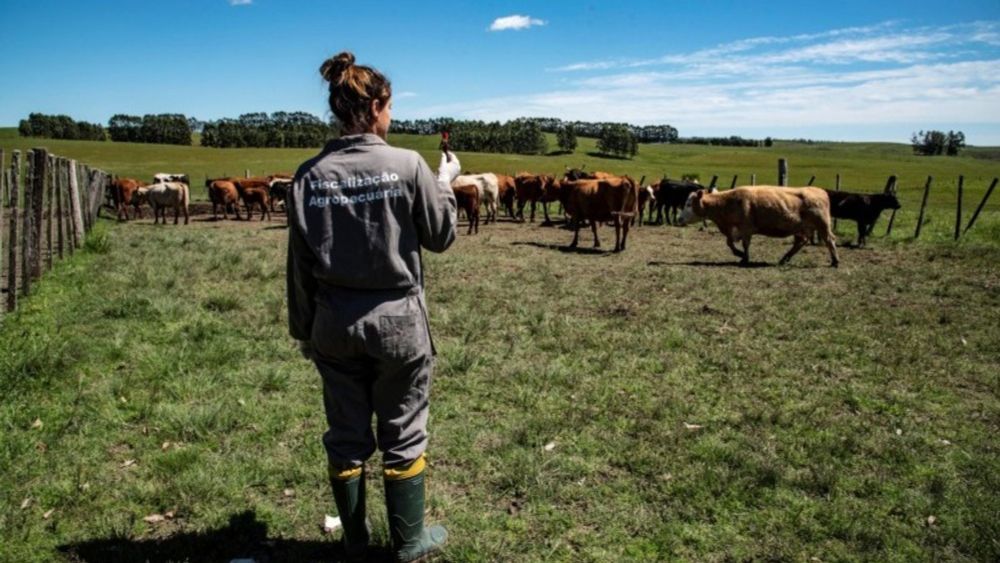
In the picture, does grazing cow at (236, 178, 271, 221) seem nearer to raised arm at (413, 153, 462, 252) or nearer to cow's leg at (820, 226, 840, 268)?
cow's leg at (820, 226, 840, 268)

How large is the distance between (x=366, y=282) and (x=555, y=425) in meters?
2.78

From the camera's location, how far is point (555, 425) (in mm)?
5117

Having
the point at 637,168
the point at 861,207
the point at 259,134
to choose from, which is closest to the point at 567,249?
the point at 861,207

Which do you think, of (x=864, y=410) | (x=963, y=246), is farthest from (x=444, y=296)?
(x=963, y=246)

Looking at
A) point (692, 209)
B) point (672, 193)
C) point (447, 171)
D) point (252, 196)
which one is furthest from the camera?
point (252, 196)

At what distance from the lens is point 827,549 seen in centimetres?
355

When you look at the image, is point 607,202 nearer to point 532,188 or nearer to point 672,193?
point 672,193

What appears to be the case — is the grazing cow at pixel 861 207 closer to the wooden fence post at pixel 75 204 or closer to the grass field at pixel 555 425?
the grass field at pixel 555 425

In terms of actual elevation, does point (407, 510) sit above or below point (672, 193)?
below

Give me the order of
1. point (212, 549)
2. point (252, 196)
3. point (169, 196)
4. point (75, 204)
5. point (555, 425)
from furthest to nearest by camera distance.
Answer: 1. point (252, 196)
2. point (169, 196)
3. point (75, 204)
4. point (555, 425)
5. point (212, 549)

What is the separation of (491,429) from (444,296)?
4.92 metres

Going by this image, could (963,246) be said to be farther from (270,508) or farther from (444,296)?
(270,508)

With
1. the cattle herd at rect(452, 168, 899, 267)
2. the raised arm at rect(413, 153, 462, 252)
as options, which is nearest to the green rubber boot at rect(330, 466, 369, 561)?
the raised arm at rect(413, 153, 462, 252)

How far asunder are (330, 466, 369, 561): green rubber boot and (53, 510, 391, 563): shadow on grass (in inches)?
9.5
